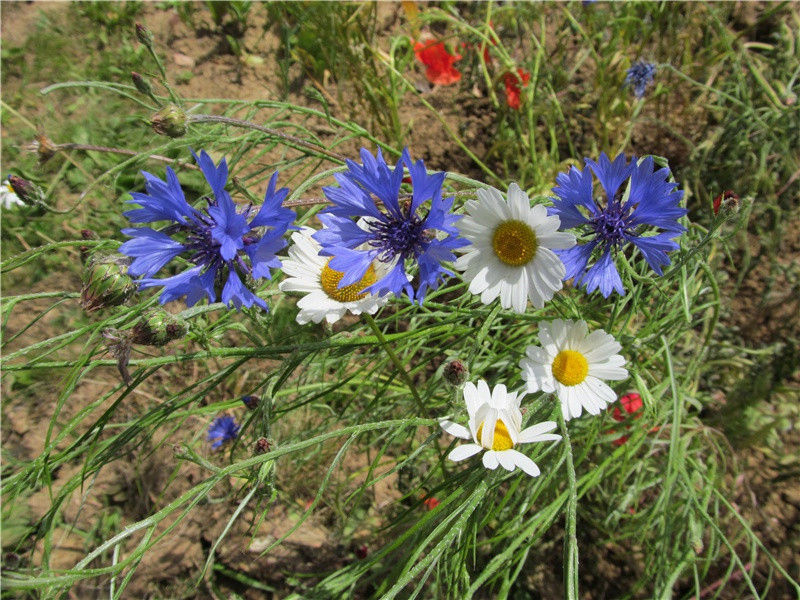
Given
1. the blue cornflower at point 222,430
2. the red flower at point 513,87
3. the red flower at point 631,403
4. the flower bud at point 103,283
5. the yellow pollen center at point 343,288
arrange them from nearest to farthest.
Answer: the flower bud at point 103,283 < the yellow pollen center at point 343,288 < the red flower at point 631,403 < the blue cornflower at point 222,430 < the red flower at point 513,87

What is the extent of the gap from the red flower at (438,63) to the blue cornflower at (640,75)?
0.57 m

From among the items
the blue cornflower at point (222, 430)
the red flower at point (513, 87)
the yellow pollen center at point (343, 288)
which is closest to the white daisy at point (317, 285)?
the yellow pollen center at point (343, 288)

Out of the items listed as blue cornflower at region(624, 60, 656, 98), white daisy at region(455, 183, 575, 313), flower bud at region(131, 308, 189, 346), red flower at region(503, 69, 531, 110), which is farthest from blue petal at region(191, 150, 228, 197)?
blue cornflower at region(624, 60, 656, 98)

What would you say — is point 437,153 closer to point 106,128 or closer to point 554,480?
point 554,480

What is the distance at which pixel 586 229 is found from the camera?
A: 87 centimetres

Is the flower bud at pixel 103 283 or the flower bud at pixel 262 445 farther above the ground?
the flower bud at pixel 103 283

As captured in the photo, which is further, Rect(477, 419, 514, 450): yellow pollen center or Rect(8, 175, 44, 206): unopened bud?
Rect(8, 175, 44, 206): unopened bud

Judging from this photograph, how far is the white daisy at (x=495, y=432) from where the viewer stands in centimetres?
83

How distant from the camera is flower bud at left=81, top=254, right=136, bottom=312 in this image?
2.71 feet

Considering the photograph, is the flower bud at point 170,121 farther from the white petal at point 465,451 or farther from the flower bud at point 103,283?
the white petal at point 465,451

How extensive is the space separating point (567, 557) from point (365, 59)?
5.56 ft

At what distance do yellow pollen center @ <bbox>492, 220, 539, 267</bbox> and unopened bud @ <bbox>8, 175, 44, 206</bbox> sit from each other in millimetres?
895

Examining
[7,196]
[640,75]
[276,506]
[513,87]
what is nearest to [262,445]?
[276,506]

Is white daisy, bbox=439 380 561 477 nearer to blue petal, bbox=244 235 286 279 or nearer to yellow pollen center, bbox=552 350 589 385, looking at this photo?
yellow pollen center, bbox=552 350 589 385
